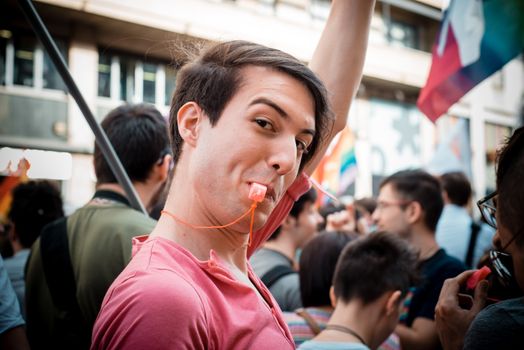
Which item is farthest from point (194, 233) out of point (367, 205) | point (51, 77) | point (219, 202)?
point (51, 77)

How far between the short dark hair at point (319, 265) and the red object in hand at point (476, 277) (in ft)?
3.85

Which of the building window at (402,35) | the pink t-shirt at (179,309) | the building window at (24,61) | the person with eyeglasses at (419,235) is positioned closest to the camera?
the pink t-shirt at (179,309)

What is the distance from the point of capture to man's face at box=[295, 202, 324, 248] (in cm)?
391

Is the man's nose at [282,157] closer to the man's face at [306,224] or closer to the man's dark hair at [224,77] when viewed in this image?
the man's dark hair at [224,77]

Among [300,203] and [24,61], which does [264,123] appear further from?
[24,61]

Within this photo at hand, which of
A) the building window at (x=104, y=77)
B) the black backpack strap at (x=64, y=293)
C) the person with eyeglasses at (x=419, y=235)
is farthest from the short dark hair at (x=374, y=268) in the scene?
the building window at (x=104, y=77)

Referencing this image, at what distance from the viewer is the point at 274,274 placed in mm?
3125

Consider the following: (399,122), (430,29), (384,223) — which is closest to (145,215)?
(384,223)

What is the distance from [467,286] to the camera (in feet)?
5.38

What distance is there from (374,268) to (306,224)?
1536 mm

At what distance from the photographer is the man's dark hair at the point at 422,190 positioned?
370 centimetres

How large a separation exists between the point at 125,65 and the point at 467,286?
14073 millimetres

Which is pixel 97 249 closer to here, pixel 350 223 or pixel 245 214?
pixel 245 214

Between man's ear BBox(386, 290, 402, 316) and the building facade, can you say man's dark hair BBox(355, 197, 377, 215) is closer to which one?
man's ear BBox(386, 290, 402, 316)
